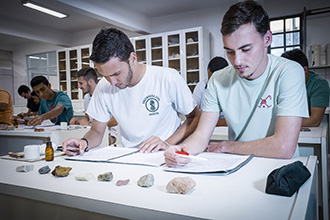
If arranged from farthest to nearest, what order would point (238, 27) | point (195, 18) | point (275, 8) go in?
point (195, 18), point (275, 8), point (238, 27)

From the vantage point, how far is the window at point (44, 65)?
8422mm

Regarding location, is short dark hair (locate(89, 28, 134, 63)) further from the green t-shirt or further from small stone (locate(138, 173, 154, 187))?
the green t-shirt

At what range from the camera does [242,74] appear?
4.07 feet

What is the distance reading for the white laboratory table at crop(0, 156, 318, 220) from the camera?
62 centimetres

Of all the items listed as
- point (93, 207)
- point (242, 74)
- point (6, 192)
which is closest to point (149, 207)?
point (93, 207)

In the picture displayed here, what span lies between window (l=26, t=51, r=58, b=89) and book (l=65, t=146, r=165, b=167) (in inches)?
308

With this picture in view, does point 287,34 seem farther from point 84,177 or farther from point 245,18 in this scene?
point 84,177

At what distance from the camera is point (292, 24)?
5078mm

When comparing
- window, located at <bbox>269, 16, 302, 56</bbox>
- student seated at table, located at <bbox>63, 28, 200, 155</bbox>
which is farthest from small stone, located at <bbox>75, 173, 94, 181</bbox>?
window, located at <bbox>269, 16, 302, 56</bbox>

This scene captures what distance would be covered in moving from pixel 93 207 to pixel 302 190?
0.58 m

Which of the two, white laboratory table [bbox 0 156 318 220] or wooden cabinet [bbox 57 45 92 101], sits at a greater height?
wooden cabinet [bbox 57 45 92 101]

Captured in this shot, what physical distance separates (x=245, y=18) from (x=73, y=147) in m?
1.09

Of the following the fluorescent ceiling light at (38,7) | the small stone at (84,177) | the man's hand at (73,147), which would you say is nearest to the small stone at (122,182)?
the small stone at (84,177)

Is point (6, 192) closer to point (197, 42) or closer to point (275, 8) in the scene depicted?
point (197, 42)
